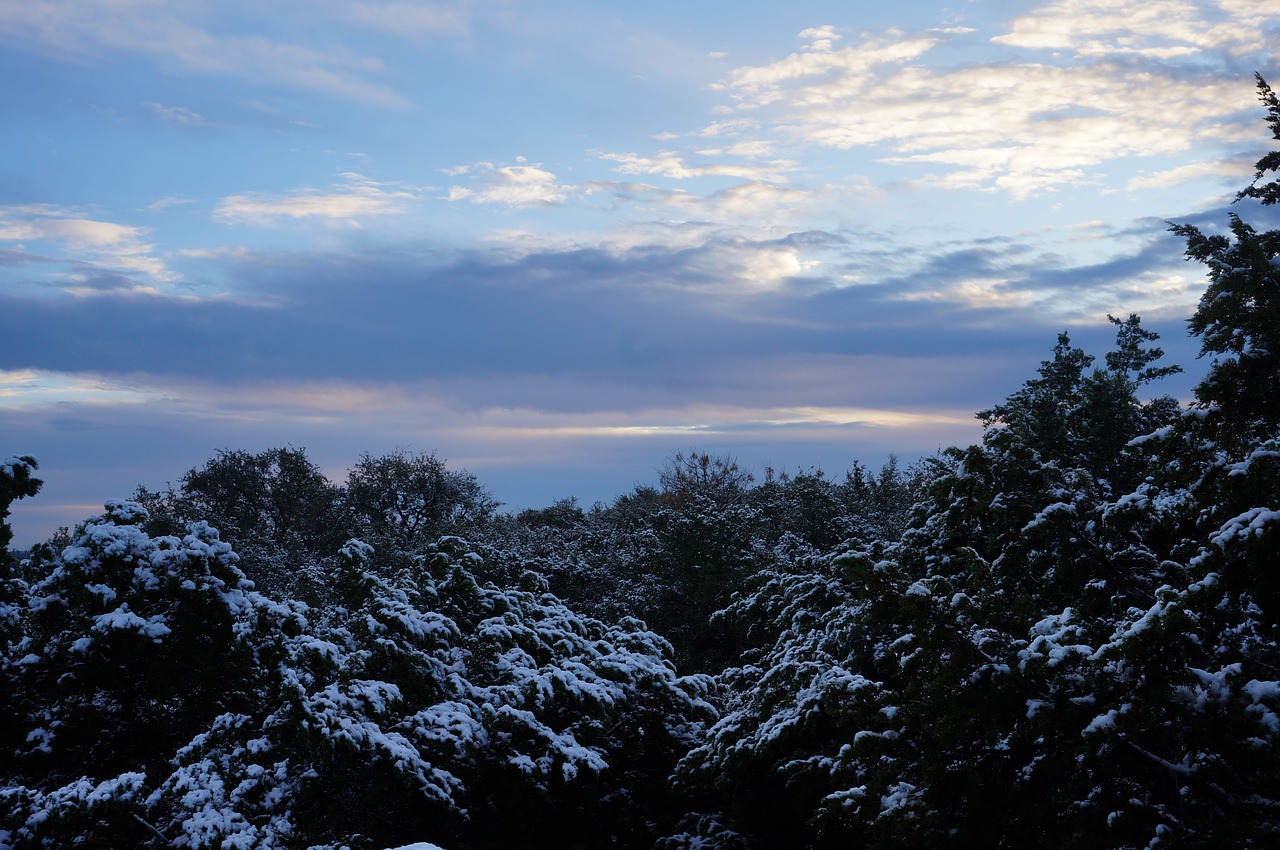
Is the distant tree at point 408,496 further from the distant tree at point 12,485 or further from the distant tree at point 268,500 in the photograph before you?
the distant tree at point 12,485

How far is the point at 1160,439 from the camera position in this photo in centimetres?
591

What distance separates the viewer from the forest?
5.06 metres

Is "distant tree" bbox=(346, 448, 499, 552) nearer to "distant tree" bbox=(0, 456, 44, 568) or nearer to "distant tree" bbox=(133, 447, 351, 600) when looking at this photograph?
"distant tree" bbox=(133, 447, 351, 600)

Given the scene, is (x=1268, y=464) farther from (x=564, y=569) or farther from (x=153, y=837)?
(x=564, y=569)

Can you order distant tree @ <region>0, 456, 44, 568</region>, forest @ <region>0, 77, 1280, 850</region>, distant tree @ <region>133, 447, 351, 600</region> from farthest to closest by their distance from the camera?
distant tree @ <region>133, 447, 351, 600</region>, distant tree @ <region>0, 456, 44, 568</region>, forest @ <region>0, 77, 1280, 850</region>

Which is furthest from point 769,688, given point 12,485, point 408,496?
point 408,496

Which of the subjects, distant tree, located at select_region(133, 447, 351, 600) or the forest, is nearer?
the forest

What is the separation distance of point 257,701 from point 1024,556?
740cm

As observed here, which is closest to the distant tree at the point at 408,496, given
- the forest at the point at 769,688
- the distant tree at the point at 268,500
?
the distant tree at the point at 268,500

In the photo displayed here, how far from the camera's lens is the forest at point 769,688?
16.6 ft

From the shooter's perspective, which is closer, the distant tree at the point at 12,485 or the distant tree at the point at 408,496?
the distant tree at the point at 12,485

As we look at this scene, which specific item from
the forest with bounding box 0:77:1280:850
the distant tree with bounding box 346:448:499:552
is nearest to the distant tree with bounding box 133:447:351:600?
the distant tree with bounding box 346:448:499:552

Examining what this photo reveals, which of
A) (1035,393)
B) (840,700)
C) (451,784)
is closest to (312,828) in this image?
(451,784)

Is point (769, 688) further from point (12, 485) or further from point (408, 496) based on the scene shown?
point (408, 496)
